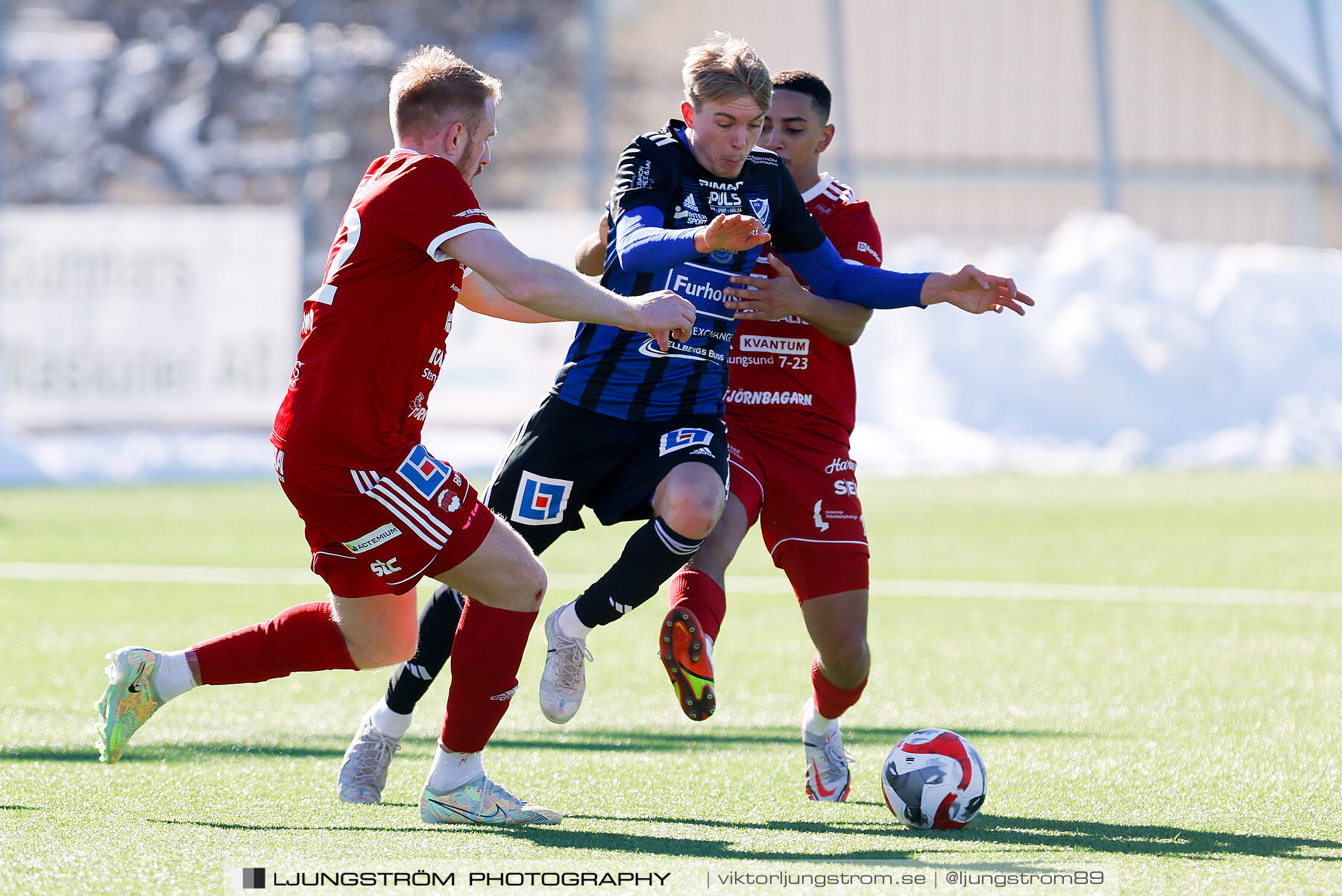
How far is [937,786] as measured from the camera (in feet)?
14.9

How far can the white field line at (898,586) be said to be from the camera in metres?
9.97

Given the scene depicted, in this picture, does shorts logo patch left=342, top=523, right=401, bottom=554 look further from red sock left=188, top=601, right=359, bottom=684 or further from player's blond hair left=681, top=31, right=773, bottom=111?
player's blond hair left=681, top=31, right=773, bottom=111

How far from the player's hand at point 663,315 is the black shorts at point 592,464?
30.8 inches

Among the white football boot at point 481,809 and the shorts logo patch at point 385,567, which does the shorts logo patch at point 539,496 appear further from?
the white football boot at point 481,809

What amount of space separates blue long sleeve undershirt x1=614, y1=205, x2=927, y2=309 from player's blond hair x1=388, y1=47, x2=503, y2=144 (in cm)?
56

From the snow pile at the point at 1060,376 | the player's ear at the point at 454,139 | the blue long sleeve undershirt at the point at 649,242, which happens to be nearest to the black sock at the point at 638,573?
the blue long sleeve undershirt at the point at 649,242

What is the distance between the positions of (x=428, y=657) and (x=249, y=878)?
1.35 m

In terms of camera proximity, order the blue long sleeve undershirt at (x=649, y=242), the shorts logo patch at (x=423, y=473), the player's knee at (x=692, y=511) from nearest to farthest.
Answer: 1. the shorts logo patch at (x=423, y=473)
2. the blue long sleeve undershirt at (x=649, y=242)
3. the player's knee at (x=692, y=511)

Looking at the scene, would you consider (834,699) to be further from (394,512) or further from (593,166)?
(593,166)

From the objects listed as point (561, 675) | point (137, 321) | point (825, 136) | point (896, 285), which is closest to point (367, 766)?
point (561, 675)

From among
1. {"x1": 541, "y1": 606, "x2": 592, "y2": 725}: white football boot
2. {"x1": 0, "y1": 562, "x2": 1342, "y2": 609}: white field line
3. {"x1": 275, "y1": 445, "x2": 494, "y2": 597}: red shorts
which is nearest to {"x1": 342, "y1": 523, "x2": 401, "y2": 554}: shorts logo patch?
{"x1": 275, "y1": 445, "x2": 494, "y2": 597}: red shorts

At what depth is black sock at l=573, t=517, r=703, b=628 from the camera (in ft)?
15.8

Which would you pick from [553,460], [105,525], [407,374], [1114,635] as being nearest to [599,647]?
[1114,635]

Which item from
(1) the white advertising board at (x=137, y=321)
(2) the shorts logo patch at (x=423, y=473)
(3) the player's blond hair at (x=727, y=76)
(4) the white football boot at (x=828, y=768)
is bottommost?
(4) the white football boot at (x=828, y=768)
